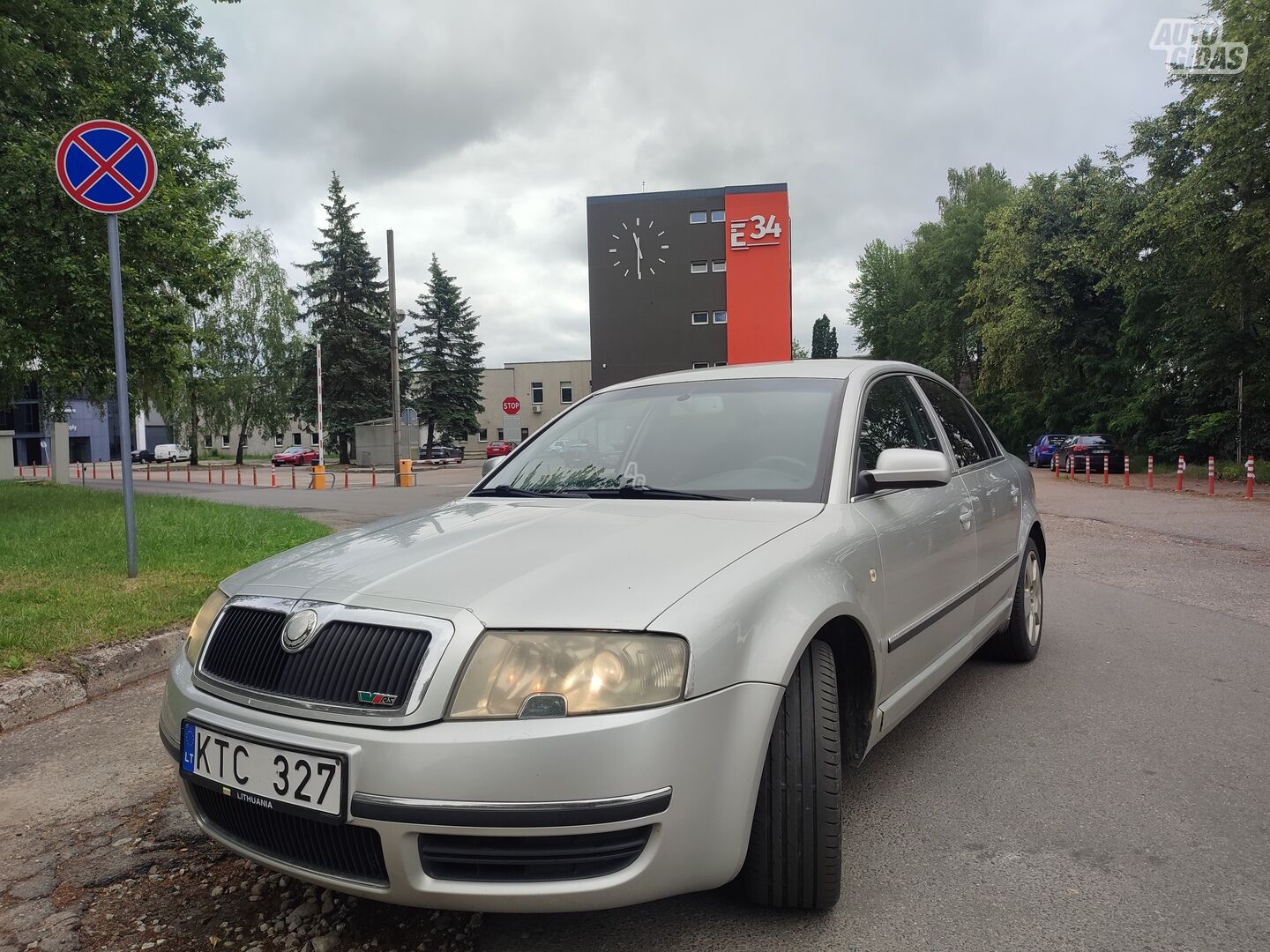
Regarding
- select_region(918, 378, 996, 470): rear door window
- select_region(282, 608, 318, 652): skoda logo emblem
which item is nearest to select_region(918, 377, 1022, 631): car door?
select_region(918, 378, 996, 470): rear door window

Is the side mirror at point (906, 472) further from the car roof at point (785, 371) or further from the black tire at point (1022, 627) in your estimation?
the black tire at point (1022, 627)

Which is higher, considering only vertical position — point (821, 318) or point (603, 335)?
point (821, 318)

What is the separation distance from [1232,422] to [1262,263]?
6.74m

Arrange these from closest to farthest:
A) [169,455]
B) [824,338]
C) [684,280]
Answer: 1. [684,280]
2. [169,455]
3. [824,338]

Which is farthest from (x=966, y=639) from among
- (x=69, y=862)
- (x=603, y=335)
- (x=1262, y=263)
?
(x=603, y=335)

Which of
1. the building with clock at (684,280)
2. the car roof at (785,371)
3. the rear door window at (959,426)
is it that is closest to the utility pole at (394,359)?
the building with clock at (684,280)

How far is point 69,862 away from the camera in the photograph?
8.95 ft

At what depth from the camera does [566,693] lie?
6.30ft

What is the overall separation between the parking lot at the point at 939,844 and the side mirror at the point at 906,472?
112cm

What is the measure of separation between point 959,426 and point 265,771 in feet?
→ 12.1

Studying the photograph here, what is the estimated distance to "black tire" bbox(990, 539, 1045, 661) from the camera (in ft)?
15.5

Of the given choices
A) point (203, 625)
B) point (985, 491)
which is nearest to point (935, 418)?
point (985, 491)

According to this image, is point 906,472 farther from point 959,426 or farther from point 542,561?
point 959,426

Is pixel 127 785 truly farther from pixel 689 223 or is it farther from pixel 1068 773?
pixel 689 223
